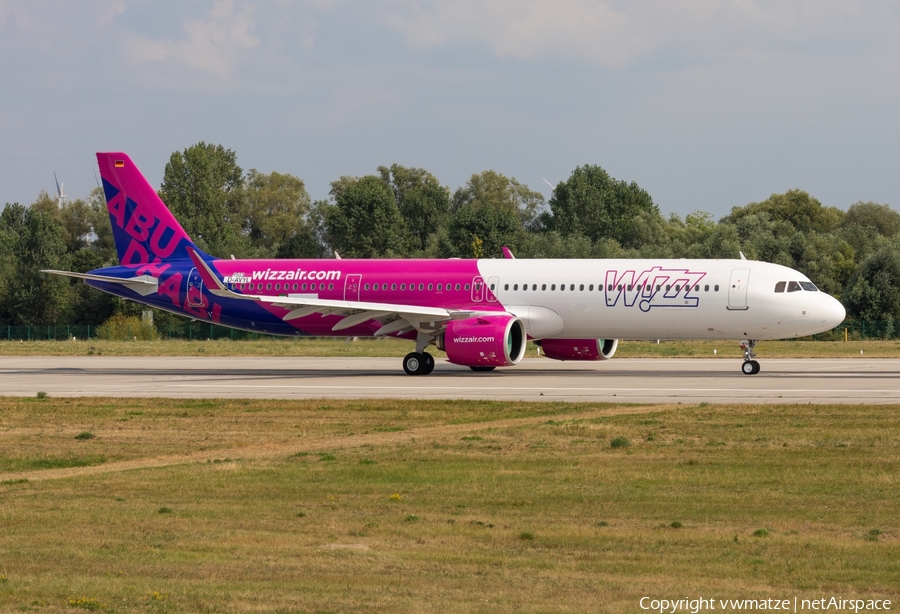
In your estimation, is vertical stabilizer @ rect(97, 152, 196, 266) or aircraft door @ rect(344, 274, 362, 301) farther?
vertical stabilizer @ rect(97, 152, 196, 266)

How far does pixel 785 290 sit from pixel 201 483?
938 inches

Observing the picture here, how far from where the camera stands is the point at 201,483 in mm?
15633

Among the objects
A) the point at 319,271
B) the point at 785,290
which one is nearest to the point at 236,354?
the point at 319,271

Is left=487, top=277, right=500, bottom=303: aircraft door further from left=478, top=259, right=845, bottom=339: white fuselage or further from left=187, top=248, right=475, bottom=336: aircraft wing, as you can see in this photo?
left=187, top=248, right=475, bottom=336: aircraft wing

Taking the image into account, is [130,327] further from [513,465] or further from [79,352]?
[513,465]

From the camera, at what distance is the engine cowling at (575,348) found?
39031 mm

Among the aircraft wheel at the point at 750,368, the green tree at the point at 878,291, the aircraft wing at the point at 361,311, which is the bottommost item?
the aircraft wheel at the point at 750,368

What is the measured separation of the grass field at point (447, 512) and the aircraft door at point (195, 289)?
17.9 meters

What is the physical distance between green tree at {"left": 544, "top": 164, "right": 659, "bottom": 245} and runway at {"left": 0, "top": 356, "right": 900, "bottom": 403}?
7029 cm

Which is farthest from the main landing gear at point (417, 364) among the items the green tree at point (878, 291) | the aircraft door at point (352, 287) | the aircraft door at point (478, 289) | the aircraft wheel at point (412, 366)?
the green tree at point (878, 291)

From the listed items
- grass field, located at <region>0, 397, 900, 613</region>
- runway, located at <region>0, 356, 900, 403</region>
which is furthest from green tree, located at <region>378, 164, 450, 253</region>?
grass field, located at <region>0, 397, 900, 613</region>

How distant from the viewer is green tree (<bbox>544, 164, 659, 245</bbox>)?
4584 inches

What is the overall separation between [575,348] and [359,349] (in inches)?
706

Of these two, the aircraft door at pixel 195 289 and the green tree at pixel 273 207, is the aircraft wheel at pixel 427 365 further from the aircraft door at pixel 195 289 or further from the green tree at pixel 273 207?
the green tree at pixel 273 207
